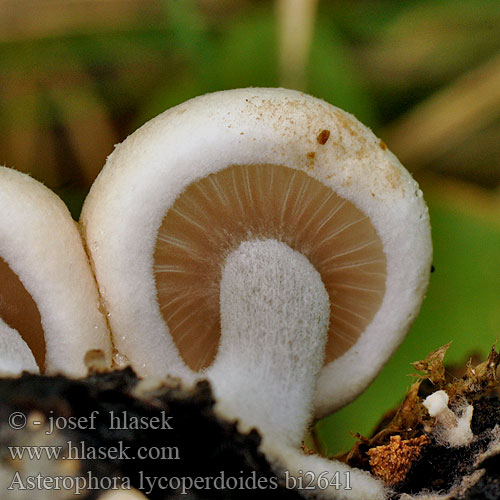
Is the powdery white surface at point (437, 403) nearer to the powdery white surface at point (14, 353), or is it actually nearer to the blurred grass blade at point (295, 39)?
the powdery white surface at point (14, 353)

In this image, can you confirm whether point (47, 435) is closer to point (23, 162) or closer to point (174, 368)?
point (174, 368)

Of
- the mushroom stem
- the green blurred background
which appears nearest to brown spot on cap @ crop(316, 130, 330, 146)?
the mushroom stem

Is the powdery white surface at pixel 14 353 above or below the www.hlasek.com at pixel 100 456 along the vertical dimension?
above

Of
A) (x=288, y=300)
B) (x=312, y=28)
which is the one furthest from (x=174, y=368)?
(x=312, y=28)

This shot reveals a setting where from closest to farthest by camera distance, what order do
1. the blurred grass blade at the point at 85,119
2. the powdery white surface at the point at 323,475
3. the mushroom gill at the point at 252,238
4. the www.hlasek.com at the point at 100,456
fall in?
the www.hlasek.com at the point at 100,456 → the powdery white surface at the point at 323,475 → the mushroom gill at the point at 252,238 → the blurred grass blade at the point at 85,119

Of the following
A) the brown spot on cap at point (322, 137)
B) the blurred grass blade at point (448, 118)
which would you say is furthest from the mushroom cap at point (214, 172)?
the blurred grass blade at point (448, 118)

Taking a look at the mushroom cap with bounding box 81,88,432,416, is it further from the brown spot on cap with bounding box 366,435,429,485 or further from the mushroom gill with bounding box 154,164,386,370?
the brown spot on cap with bounding box 366,435,429,485
